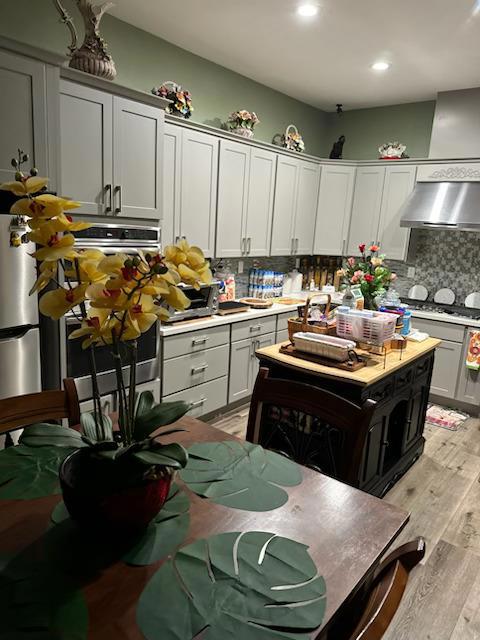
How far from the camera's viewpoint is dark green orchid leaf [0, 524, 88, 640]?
785 millimetres

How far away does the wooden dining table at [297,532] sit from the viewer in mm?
862

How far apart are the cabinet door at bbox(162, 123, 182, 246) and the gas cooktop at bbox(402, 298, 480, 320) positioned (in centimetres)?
261

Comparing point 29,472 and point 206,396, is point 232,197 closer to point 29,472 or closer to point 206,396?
point 206,396

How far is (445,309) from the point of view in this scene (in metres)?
4.53

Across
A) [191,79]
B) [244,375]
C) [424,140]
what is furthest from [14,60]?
[424,140]

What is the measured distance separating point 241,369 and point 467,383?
82.0 inches

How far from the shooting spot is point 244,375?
Result: 3912mm

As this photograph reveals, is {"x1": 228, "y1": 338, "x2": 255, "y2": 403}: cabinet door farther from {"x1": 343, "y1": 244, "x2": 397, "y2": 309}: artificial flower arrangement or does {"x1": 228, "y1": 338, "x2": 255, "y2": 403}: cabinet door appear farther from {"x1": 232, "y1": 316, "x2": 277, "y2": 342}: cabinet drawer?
{"x1": 343, "y1": 244, "x2": 397, "y2": 309}: artificial flower arrangement

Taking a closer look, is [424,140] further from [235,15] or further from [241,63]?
[235,15]

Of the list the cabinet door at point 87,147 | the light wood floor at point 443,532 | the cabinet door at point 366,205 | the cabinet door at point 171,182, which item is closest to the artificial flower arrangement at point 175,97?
the cabinet door at point 171,182

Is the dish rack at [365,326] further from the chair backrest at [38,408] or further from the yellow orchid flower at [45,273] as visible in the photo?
the yellow orchid flower at [45,273]

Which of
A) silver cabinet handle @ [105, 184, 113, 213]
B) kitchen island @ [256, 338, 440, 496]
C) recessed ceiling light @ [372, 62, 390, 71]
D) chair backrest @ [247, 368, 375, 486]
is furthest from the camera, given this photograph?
recessed ceiling light @ [372, 62, 390, 71]

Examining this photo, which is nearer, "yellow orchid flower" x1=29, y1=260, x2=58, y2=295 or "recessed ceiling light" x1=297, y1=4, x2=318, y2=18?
"yellow orchid flower" x1=29, y1=260, x2=58, y2=295

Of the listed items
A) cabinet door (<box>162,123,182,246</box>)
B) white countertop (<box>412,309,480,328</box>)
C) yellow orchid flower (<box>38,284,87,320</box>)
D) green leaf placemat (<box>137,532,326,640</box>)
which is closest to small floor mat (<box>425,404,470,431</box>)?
white countertop (<box>412,309,480,328</box>)
